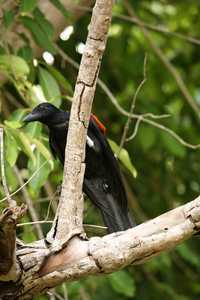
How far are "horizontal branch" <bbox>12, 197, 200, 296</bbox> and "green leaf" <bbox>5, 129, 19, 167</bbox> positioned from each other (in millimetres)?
716

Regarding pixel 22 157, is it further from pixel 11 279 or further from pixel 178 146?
pixel 11 279

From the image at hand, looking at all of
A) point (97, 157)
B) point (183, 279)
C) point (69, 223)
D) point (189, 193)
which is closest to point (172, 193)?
point (189, 193)

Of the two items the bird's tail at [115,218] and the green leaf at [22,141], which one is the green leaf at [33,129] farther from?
the bird's tail at [115,218]

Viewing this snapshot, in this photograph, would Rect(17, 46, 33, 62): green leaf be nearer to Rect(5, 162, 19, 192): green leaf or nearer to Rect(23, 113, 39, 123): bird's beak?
Rect(23, 113, 39, 123): bird's beak

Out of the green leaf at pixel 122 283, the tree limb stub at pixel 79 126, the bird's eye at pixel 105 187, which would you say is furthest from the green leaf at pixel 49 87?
the tree limb stub at pixel 79 126

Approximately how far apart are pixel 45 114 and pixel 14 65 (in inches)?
11.2

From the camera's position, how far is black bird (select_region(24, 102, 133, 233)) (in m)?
3.97

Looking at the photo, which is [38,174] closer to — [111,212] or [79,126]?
[111,212]

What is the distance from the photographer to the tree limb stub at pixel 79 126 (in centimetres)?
281

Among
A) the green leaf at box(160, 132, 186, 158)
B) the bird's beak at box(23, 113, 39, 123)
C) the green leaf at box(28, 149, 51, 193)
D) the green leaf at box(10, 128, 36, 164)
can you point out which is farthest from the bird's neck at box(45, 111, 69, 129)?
the green leaf at box(160, 132, 186, 158)

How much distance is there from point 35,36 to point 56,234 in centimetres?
150

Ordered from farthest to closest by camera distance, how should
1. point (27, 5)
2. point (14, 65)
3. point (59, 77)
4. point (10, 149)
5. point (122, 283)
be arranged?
point (122, 283)
point (59, 77)
point (14, 65)
point (27, 5)
point (10, 149)

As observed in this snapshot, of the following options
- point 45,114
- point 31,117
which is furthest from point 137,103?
point 31,117

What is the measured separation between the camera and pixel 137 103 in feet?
18.3
